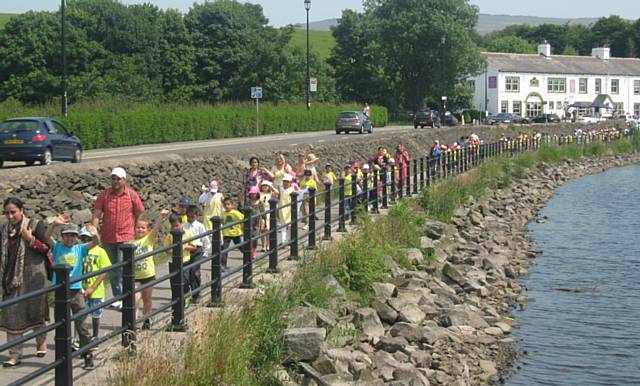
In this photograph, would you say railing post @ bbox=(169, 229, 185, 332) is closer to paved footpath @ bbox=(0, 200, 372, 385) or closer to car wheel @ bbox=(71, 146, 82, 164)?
paved footpath @ bbox=(0, 200, 372, 385)

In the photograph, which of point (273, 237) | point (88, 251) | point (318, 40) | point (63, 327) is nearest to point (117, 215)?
point (88, 251)

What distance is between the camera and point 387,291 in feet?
52.0

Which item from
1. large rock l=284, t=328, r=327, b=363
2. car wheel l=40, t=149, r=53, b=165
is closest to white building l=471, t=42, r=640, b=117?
car wheel l=40, t=149, r=53, b=165

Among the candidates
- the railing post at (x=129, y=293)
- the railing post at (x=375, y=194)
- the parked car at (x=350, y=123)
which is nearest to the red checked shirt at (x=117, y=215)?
the railing post at (x=129, y=293)

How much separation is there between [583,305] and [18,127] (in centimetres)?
1507

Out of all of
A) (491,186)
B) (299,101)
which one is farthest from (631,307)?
(299,101)

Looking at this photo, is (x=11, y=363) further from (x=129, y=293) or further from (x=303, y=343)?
(x=303, y=343)

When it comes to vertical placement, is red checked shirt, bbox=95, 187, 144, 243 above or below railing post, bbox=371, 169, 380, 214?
above

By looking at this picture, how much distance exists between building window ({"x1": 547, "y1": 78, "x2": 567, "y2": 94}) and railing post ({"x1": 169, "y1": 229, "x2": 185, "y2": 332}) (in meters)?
110

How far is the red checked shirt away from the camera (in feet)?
37.8

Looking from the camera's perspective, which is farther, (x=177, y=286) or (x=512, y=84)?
(x=512, y=84)

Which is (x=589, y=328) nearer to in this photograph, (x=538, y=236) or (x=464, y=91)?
(x=538, y=236)

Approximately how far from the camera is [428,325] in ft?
51.1

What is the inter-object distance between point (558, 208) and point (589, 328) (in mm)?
25059
